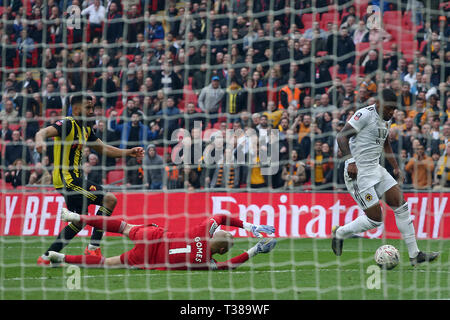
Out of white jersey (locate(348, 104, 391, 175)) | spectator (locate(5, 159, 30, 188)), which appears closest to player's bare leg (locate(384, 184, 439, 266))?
white jersey (locate(348, 104, 391, 175))

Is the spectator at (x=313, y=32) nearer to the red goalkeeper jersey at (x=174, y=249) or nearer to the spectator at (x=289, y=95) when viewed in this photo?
the spectator at (x=289, y=95)

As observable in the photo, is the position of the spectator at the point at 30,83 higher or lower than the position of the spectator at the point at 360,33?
lower

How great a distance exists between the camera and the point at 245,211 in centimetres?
1324

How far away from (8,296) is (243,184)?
23.8 feet

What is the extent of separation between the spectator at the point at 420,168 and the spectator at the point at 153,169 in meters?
4.53

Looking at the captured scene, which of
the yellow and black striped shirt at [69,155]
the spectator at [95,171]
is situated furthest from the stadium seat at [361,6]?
the yellow and black striped shirt at [69,155]

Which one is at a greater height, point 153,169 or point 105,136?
point 105,136

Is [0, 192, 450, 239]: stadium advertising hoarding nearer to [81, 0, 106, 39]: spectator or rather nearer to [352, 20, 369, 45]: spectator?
[352, 20, 369, 45]: spectator

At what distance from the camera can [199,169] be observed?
1355 cm

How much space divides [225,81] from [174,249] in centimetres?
701

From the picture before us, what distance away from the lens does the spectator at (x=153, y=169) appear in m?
14.0

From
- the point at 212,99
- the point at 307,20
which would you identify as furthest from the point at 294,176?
the point at 307,20

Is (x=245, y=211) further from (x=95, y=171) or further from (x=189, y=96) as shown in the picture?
(x=95, y=171)

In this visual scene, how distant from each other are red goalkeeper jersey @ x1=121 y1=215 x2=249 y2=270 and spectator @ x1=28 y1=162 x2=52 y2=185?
6451mm
